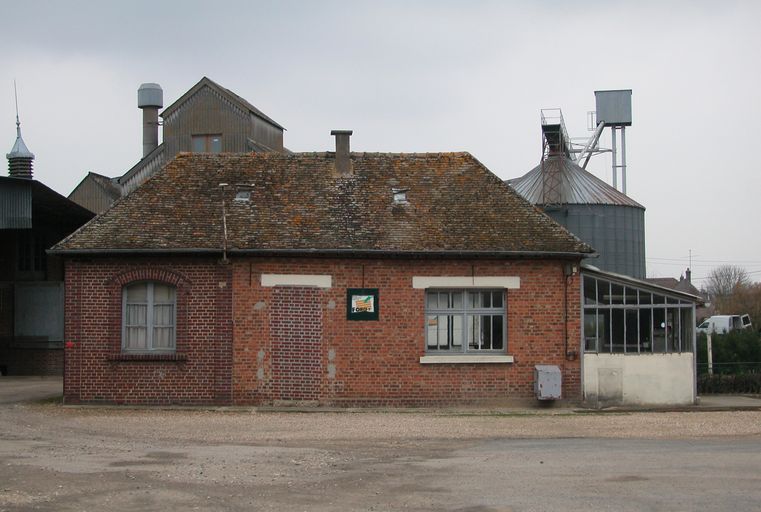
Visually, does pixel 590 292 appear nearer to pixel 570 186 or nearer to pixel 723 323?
pixel 570 186

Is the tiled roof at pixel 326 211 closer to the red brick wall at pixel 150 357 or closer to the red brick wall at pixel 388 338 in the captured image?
the red brick wall at pixel 388 338

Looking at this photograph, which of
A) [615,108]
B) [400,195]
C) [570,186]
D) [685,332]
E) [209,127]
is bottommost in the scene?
[685,332]

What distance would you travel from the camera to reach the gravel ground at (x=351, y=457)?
11.2 metres

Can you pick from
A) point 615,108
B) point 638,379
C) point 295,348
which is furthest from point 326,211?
point 615,108

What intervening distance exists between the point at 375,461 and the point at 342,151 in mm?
11774

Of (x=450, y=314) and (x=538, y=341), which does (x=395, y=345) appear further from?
(x=538, y=341)

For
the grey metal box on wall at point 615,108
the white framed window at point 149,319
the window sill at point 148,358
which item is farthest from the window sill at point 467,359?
the grey metal box on wall at point 615,108

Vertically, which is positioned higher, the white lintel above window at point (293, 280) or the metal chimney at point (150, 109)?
the metal chimney at point (150, 109)

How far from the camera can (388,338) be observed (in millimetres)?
22172

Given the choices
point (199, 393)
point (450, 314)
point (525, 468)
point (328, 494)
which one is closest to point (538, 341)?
point (450, 314)

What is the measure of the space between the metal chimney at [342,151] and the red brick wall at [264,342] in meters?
3.35

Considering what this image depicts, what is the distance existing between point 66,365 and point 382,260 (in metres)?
7.16

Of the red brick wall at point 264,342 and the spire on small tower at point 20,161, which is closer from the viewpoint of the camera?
the red brick wall at point 264,342

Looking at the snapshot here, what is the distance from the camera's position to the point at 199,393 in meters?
22.0
